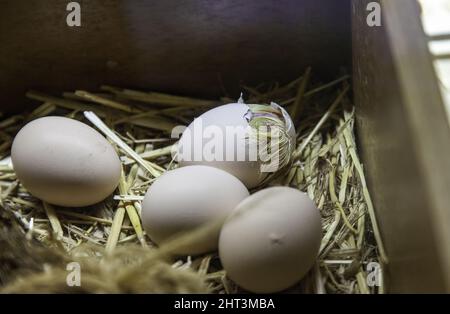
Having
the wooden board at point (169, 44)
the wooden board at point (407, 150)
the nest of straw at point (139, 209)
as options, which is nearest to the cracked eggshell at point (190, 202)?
the nest of straw at point (139, 209)

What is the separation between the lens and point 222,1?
3.99ft

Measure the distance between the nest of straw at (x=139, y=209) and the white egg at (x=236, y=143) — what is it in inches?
3.3

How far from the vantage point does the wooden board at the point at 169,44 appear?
4.00ft

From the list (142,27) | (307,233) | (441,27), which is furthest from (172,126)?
(441,27)

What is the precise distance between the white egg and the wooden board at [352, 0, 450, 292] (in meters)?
0.16

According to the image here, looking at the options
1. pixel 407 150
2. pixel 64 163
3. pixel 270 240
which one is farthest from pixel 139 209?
pixel 407 150

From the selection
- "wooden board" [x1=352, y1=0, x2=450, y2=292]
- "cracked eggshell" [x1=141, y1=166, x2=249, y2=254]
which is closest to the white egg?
"cracked eggshell" [x1=141, y1=166, x2=249, y2=254]

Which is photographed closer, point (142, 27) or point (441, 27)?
point (441, 27)

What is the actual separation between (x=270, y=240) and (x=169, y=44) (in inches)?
22.1

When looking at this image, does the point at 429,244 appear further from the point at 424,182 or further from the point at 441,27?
the point at 441,27

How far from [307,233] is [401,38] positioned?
0.99 ft

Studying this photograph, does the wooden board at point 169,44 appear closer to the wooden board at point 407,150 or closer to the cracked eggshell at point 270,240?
the wooden board at point 407,150

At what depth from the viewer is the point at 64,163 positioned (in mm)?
1023
